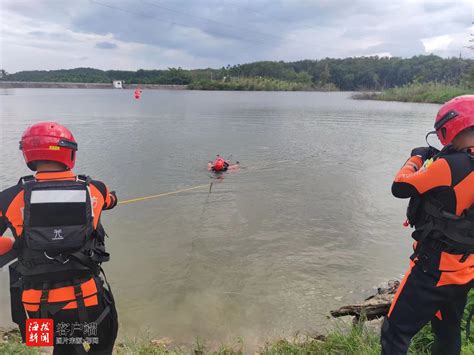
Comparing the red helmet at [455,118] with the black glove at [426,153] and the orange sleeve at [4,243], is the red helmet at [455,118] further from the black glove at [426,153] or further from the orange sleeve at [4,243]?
the orange sleeve at [4,243]

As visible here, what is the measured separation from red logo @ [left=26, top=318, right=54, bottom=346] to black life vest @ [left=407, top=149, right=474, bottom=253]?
2.74 m

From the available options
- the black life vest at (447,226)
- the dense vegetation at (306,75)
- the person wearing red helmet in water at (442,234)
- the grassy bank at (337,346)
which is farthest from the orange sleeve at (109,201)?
the dense vegetation at (306,75)

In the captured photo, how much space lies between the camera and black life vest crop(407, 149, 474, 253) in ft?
8.35

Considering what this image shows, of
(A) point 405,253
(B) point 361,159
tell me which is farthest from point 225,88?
(A) point 405,253

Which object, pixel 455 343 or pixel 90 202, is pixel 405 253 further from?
pixel 90 202

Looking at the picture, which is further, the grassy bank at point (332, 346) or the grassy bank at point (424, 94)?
the grassy bank at point (424, 94)

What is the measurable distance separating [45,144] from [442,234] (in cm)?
284

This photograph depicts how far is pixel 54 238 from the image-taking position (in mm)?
2518

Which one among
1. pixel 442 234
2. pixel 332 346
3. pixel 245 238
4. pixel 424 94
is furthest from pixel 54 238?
pixel 424 94

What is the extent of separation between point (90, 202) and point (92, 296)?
712 mm

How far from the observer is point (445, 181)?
8.11 ft

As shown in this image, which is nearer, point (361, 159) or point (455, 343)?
point (455, 343)

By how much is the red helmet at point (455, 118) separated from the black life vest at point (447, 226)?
0.45 ft

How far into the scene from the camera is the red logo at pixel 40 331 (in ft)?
8.63
